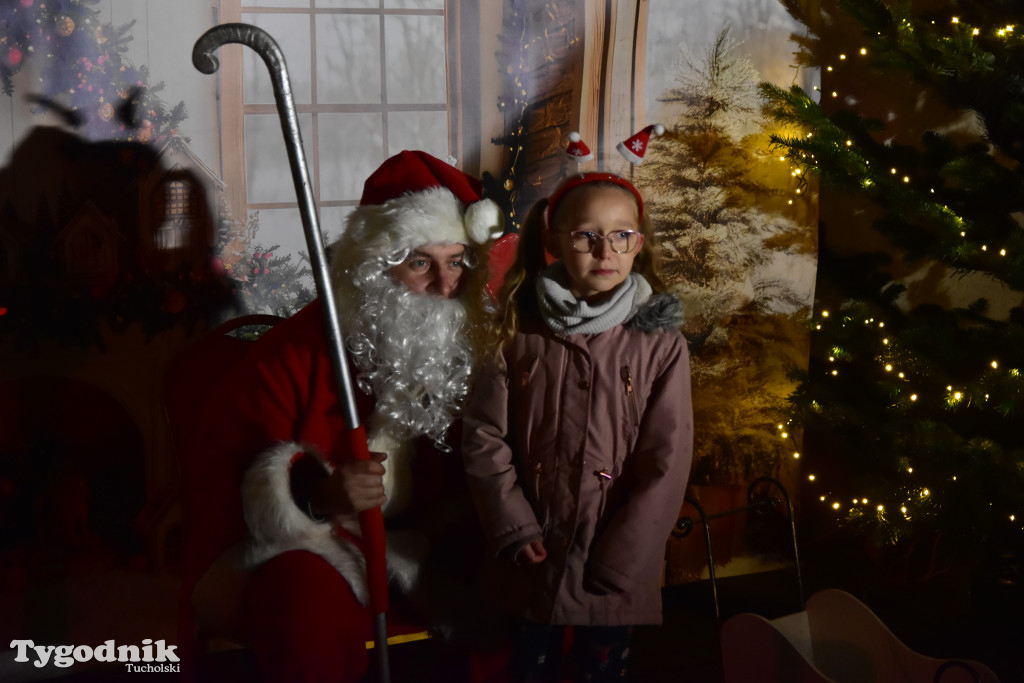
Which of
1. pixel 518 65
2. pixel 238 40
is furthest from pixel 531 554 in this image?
pixel 518 65

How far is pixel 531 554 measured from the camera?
1.82 m

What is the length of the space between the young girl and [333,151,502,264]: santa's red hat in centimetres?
25

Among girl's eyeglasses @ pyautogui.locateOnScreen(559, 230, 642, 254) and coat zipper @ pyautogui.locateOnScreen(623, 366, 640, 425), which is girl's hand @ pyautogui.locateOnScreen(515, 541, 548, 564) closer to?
coat zipper @ pyautogui.locateOnScreen(623, 366, 640, 425)

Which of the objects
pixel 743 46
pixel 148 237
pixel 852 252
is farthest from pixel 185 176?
pixel 852 252

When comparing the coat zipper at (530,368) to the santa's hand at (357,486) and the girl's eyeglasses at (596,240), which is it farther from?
the santa's hand at (357,486)

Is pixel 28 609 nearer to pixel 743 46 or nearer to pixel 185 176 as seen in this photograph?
pixel 185 176

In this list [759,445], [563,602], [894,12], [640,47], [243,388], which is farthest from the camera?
[759,445]

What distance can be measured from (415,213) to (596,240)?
498 millimetres

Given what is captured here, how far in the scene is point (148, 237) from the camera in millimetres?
2604

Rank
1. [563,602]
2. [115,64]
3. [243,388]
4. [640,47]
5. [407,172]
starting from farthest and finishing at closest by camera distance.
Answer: [640,47]
[115,64]
[407,172]
[243,388]
[563,602]

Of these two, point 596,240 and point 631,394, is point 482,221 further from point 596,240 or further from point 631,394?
point 631,394

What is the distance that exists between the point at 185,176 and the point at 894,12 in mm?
2498

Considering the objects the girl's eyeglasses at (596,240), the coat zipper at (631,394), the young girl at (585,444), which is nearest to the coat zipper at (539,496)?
the young girl at (585,444)

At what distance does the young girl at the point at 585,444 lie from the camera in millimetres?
1814
